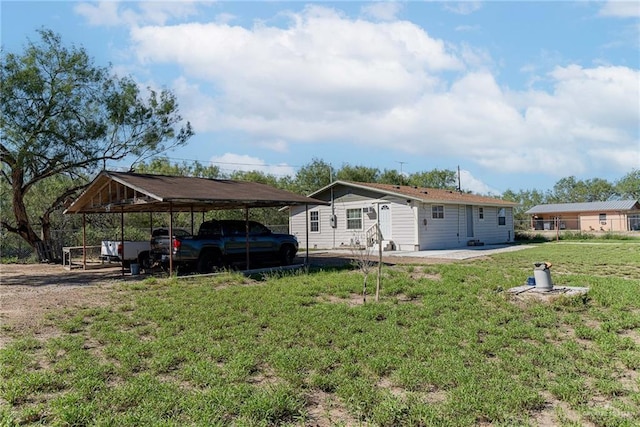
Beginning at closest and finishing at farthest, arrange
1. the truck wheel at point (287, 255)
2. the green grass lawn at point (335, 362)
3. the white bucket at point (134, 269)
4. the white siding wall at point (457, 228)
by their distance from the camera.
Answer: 1. the green grass lawn at point (335, 362)
2. the white bucket at point (134, 269)
3. the truck wheel at point (287, 255)
4. the white siding wall at point (457, 228)

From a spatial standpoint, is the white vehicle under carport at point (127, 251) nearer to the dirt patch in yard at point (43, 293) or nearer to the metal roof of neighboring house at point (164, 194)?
the dirt patch in yard at point (43, 293)

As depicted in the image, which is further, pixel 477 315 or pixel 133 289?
pixel 133 289

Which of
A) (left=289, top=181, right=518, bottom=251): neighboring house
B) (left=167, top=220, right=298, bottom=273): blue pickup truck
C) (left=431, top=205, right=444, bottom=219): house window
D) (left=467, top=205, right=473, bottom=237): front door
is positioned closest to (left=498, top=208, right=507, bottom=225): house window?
(left=289, top=181, right=518, bottom=251): neighboring house

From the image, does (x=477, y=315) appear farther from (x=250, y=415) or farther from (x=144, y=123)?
(x=144, y=123)

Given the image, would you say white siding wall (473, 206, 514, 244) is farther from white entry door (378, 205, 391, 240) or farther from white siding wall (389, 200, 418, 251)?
white entry door (378, 205, 391, 240)

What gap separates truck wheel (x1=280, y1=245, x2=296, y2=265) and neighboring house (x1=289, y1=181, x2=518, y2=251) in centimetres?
474

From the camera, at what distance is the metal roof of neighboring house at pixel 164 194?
11.7 meters

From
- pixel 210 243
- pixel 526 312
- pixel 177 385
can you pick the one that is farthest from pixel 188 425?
pixel 210 243

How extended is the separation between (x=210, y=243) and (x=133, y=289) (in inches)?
122

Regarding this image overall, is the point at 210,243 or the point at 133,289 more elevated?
the point at 210,243

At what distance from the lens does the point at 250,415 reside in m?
3.73

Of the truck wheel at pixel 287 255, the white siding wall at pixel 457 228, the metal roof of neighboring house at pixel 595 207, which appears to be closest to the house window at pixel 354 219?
the white siding wall at pixel 457 228

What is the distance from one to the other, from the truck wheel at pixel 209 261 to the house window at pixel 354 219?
1051 centimetres

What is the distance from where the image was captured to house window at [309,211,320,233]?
24812 mm
